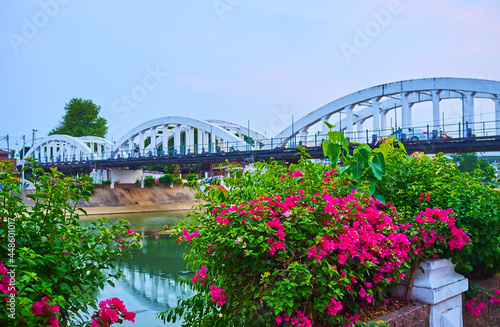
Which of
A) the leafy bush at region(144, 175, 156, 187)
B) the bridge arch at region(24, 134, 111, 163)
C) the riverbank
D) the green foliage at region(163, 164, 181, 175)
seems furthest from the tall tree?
the riverbank

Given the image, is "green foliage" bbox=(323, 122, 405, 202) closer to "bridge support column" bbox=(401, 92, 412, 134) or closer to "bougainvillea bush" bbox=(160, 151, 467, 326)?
"bougainvillea bush" bbox=(160, 151, 467, 326)

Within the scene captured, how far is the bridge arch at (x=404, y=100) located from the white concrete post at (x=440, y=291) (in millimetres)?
25900

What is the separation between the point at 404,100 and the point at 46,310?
3511cm

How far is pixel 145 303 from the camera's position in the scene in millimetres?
8859

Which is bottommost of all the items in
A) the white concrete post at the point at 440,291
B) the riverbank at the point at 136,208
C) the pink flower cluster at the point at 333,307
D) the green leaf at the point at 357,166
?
the riverbank at the point at 136,208

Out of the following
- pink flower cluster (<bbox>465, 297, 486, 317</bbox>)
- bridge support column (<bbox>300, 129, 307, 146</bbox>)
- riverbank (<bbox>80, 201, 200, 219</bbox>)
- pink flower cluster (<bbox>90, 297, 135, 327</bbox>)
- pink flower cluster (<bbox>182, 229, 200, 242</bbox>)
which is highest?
bridge support column (<bbox>300, 129, 307, 146</bbox>)

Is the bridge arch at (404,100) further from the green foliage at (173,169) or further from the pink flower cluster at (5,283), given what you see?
the pink flower cluster at (5,283)

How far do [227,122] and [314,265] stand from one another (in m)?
50.2

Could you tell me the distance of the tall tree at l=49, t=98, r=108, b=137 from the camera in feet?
240

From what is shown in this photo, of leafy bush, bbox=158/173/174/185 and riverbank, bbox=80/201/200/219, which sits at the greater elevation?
leafy bush, bbox=158/173/174/185

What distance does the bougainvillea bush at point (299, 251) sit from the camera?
2865 mm

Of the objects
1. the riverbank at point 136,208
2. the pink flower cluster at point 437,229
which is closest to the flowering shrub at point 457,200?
the pink flower cluster at point 437,229

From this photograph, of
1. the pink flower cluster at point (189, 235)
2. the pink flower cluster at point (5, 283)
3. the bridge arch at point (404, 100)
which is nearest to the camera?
the pink flower cluster at point (5, 283)

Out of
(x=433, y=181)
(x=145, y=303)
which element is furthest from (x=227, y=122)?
(x=433, y=181)
